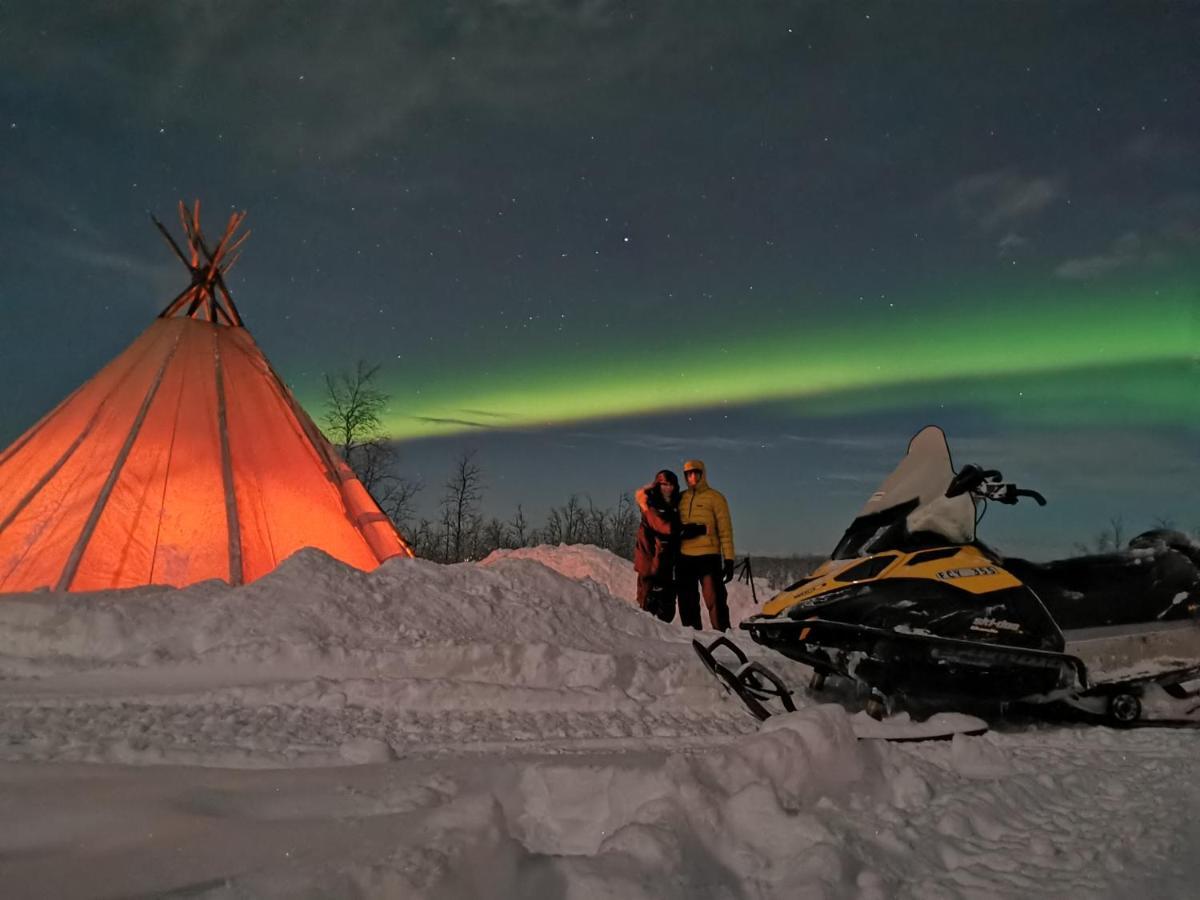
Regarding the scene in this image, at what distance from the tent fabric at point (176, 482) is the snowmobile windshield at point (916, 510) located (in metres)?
5.50

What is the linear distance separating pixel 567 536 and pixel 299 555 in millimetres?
36891

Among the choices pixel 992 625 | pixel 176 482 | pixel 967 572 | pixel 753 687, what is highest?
pixel 176 482

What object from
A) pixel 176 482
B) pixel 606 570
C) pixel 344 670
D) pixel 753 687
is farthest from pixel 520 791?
pixel 606 570

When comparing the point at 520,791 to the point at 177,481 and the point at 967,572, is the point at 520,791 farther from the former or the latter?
the point at 177,481

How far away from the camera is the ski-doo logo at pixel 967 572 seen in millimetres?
3377

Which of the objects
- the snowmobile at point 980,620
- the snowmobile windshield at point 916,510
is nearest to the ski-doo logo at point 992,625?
the snowmobile at point 980,620

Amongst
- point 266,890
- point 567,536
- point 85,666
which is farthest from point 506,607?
point 567,536

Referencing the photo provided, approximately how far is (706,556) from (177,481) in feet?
16.9

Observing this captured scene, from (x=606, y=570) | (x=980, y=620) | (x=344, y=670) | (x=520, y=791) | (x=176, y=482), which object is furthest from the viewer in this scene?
(x=606, y=570)

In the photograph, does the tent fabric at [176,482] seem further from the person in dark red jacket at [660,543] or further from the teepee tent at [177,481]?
the person in dark red jacket at [660,543]

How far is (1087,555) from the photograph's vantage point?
377cm

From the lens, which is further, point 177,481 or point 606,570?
point 606,570

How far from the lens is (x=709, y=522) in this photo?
7523 millimetres

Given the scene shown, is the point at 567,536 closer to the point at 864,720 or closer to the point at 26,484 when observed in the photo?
the point at 26,484
